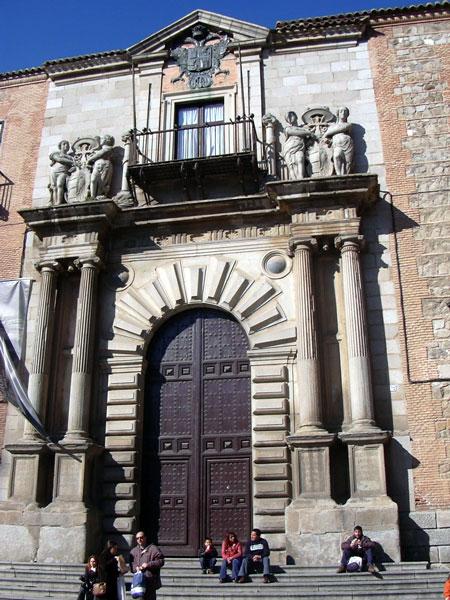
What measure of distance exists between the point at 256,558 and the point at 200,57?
1171cm

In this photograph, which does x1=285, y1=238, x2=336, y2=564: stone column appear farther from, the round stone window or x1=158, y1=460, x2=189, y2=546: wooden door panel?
x1=158, y1=460, x2=189, y2=546: wooden door panel

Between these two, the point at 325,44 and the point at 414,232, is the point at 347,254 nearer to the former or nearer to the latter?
the point at 414,232

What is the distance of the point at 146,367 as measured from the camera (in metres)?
14.0

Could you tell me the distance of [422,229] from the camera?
13836 mm

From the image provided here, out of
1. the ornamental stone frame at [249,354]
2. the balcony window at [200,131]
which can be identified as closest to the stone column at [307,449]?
the ornamental stone frame at [249,354]

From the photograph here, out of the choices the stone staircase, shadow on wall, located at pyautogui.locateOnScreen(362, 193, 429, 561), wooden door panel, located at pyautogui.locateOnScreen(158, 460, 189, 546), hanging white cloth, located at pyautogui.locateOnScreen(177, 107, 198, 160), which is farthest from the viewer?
hanging white cloth, located at pyautogui.locateOnScreen(177, 107, 198, 160)

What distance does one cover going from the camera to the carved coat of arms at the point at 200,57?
647 inches

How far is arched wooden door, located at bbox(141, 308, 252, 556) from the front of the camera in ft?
42.1

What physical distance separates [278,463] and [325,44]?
993 cm

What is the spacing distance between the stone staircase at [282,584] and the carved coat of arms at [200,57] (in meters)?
11.0

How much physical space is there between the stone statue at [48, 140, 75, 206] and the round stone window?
16.0ft

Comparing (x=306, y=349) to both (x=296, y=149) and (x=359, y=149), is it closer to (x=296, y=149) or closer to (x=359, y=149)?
(x=296, y=149)

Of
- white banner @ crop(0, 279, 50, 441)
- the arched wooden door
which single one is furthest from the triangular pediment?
the arched wooden door

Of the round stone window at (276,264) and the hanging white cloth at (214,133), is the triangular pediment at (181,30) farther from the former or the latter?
the round stone window at (276,264)
